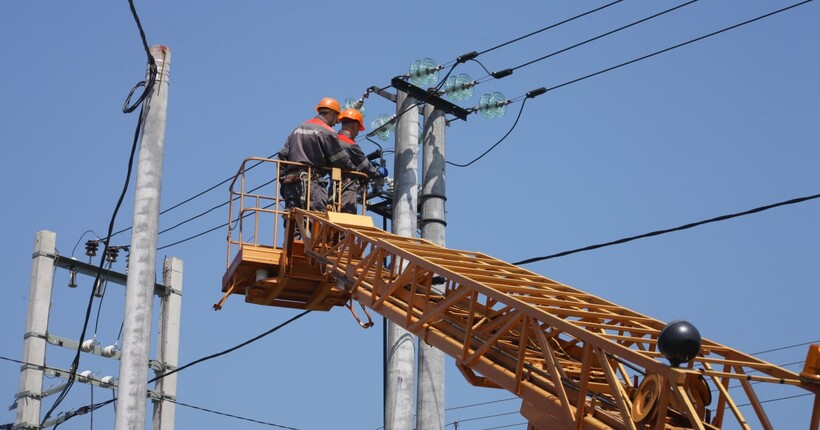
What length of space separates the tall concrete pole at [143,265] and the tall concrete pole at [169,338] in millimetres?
9423

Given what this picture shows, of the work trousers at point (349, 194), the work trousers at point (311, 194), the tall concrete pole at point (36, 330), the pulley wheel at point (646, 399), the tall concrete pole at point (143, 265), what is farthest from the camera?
the tall concrete pole at point (36, 330)

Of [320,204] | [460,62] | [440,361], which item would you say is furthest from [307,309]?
[460,62]

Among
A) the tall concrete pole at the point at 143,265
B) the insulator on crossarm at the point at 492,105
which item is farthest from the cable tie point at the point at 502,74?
the tall concrete pole at the point at 143,265

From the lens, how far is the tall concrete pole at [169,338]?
20.5 m

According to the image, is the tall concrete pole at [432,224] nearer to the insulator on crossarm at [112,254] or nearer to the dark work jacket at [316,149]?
the dark work jacket at [316,149]

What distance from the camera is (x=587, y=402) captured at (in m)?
10.7

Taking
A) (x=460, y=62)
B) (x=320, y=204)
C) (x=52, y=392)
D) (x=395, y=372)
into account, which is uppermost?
(x=460, y=62)

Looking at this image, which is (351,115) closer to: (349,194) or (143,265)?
(349,194)

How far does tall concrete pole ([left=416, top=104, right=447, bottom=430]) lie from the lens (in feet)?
47.1

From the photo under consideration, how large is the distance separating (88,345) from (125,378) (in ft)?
31.8

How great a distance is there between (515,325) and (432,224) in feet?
12.6

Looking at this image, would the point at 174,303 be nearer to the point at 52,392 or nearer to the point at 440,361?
the point at 52,392

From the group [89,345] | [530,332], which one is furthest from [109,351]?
[530,332]

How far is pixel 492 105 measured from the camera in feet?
54.5
